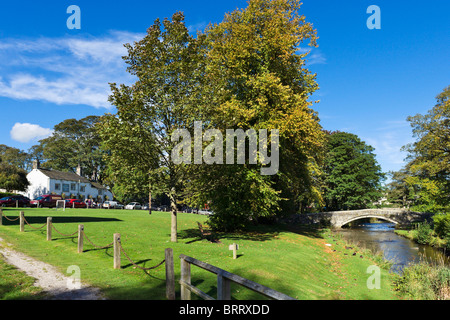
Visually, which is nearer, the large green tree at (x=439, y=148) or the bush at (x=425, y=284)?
the bush at (x=425, y=284)

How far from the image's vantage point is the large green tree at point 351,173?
56.0 metres

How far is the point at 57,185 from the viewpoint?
65375 mm

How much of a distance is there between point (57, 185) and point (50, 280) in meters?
64.1

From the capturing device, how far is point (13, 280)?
9.14 meters

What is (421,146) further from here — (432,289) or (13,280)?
(13,280)

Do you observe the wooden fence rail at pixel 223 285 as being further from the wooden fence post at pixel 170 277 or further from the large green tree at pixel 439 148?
the large green tree at pixel 439 148

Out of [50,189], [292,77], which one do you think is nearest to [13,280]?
[292,77]

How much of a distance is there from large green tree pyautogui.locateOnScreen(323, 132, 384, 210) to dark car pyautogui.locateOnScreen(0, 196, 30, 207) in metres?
49.5

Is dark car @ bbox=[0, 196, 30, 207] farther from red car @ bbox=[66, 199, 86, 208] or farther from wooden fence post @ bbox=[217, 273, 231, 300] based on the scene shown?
wooden fence post @ bbox=[217, 273, 231, 300]

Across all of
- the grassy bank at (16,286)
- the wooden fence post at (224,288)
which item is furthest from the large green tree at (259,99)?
the wooden fence post at (224,288)

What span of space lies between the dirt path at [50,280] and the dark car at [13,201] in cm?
3569

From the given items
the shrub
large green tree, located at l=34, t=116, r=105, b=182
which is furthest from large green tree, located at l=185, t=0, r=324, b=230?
large green tree, located at l=34, t=116, r=105, b=182

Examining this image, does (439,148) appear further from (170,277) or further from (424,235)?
(170,277)

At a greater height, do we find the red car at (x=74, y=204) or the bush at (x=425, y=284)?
the red car at (x=74, y=204)
